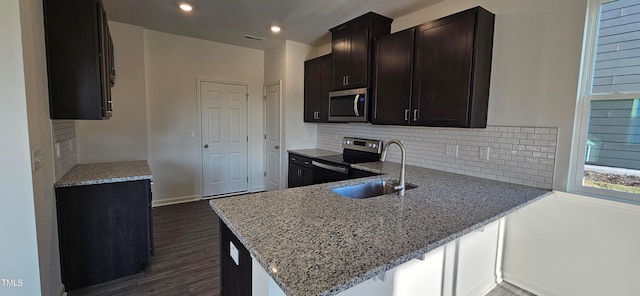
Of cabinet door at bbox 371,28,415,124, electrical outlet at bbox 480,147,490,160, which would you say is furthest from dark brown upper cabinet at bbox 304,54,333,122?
electrical outlet at bbox 480,147,490,160

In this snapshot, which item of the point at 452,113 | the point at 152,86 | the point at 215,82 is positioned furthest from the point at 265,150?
the point at 452,113

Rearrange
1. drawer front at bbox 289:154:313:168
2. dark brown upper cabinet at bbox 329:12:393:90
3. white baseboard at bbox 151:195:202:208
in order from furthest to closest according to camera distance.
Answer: white baseboard at bbox 151:195:202:208 → drawer front at bbox 289:154:313:168 → dark brown upper cabinet at bbox 329:12:393:90

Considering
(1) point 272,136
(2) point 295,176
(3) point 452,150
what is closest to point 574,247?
(3) point 452,150

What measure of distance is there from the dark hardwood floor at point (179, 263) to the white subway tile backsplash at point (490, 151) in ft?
7.41

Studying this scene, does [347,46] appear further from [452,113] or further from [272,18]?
[452,113]

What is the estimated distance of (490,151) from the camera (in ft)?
7.68

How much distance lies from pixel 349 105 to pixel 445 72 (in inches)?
47.7

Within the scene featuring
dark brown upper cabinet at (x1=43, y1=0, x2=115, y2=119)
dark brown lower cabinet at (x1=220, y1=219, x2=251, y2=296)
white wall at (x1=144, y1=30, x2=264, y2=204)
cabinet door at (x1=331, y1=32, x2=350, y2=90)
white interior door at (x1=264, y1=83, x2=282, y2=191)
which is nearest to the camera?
dark brown lower cabinet at (x1=220, y1=219, x2=251, y2=296)

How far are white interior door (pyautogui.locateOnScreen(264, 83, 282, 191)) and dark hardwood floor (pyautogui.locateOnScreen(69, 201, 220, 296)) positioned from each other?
4.20ft

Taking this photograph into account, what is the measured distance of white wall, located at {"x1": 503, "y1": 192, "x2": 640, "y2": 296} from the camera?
67.5 inches

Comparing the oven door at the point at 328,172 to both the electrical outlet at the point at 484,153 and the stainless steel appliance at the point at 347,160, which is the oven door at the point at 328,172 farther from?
the electrical outlet at the point at 484,153

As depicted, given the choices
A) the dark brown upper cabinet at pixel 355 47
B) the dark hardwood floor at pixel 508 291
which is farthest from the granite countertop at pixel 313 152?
the dark hardwood floor at pixel 508 291

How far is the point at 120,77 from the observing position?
140 inches

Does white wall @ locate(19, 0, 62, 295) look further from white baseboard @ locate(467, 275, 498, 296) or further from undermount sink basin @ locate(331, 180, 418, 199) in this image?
white baseboard @ locate(467, 275, 498, 296)
